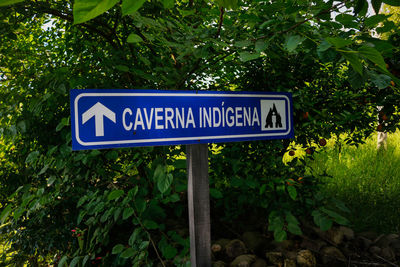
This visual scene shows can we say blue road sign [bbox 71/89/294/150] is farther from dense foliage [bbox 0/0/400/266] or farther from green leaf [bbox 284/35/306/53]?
green leaf [bbox 284/35/306/53]

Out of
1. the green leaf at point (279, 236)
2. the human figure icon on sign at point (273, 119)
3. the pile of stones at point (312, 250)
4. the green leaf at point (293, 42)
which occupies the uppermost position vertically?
the green leaf at point (293, 42)

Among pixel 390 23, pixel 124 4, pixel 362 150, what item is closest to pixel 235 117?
pixel 390 23

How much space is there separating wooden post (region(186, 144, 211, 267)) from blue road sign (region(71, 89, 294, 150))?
0.10 meters

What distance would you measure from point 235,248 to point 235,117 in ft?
4.39

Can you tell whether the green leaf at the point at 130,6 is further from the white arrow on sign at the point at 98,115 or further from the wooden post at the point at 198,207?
the wooden post at the point at 198,207

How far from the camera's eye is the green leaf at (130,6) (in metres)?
0.40

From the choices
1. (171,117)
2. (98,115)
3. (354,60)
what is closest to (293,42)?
(354,60)

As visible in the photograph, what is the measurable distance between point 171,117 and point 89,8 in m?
0.87

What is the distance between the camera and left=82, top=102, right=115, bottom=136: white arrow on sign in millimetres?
1063

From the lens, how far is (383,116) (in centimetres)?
244

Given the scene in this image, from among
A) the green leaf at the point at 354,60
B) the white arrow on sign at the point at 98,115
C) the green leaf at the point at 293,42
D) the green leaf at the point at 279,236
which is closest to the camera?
the green leaf at the point at 354,60

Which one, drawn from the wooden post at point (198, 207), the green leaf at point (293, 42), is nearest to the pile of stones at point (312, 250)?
the wooden post at point (198, 207)

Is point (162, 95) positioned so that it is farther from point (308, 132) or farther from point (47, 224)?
point (47, 224)

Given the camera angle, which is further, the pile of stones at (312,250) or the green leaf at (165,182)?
the pile of stones at (312,250)
